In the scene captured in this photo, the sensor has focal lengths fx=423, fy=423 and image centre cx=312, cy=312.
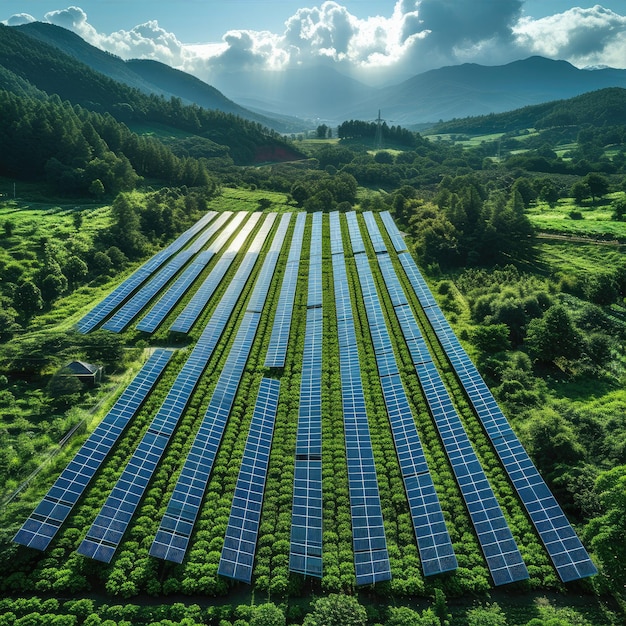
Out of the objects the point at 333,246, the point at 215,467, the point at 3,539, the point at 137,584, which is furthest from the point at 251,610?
the point at 333,246

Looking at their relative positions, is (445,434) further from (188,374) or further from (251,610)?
(188,374)

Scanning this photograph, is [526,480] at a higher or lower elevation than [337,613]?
higher

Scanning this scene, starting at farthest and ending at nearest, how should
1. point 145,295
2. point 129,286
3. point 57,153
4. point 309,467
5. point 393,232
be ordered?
point 57,153
point 393,232
point 129,286
point 145,295
point 309,467

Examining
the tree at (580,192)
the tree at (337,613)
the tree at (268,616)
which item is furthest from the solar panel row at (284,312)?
the tree at (580,192)

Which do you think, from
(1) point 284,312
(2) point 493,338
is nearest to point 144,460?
(1) point 284,312

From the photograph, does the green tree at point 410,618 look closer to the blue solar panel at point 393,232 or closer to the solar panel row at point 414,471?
the solar panel row at point 414,471

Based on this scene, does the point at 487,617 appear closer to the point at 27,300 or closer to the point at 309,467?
→ the point at 309,467

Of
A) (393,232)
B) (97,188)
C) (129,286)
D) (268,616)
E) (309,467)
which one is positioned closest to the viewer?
(268,616)
